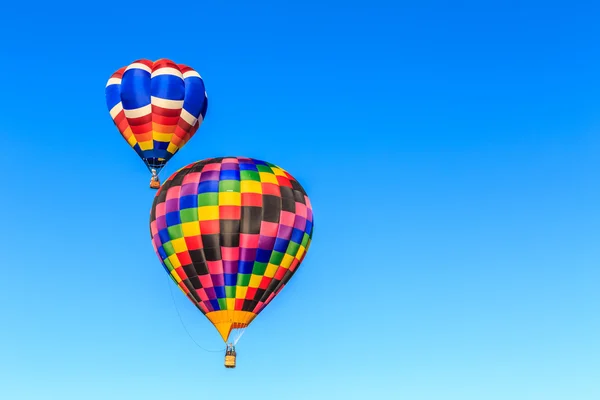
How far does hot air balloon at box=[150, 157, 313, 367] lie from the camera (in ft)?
106

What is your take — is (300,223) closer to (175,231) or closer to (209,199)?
(209,199)

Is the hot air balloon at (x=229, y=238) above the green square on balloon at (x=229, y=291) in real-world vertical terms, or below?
above

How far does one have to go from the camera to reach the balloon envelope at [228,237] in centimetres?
3234

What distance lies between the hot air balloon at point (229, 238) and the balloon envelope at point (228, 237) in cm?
3

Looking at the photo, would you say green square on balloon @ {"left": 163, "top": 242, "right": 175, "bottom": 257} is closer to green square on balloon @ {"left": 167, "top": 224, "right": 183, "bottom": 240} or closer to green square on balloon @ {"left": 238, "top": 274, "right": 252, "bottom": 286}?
green square on balloon @ {"left": 167, "top": 224, "right": 183, "bottom": 240}

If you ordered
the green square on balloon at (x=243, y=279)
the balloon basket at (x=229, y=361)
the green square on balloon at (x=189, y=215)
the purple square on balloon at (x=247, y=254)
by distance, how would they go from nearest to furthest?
the balloon basket at (x=229, y=361)
the purple square on balloon at (x=247, y=254)
the green square on balloon at (x=243, y=279)
the green square on balloon at (x=189, y=215)

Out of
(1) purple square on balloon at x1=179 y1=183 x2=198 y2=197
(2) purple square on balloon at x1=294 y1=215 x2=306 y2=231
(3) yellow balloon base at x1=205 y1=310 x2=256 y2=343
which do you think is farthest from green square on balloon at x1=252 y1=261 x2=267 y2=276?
(1) purple square on balloon at x1=179 y1=183 x2=198 y2=197

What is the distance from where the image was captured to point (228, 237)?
106 ft

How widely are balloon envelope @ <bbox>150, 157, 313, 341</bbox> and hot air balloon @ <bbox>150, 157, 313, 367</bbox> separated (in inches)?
1.2

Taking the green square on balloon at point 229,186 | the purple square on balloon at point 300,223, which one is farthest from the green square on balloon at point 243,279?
the green square on balloon at point 229,186

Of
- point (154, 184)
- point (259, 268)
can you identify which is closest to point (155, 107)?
point (154, 184)

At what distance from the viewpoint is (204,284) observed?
32.5 meters

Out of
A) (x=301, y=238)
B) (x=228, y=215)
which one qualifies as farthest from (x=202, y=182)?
(x=301, y=238)

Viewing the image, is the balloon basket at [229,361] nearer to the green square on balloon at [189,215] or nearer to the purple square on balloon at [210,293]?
the purple square on balloon at [210,293]
